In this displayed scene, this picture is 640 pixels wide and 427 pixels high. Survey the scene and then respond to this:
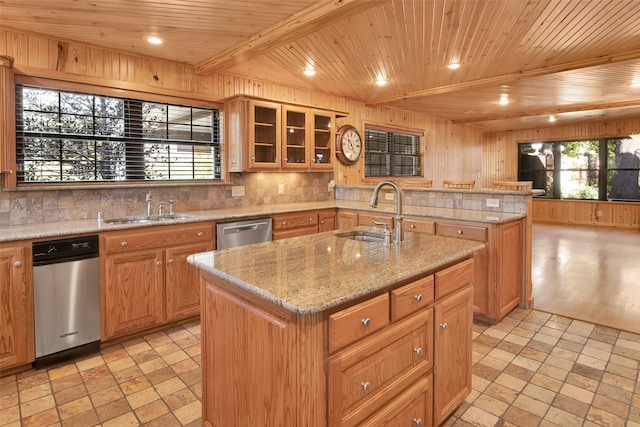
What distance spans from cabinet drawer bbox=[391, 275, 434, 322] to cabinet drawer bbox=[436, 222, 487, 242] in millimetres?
1777

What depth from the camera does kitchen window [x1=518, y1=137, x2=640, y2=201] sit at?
8.78 meters

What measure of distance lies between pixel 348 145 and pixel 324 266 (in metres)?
4.11

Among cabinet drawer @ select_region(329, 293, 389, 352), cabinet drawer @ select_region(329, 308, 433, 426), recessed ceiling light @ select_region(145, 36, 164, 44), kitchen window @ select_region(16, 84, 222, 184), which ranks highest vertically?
recessed ceiling light @ select_region(145, 36, 164, 44)

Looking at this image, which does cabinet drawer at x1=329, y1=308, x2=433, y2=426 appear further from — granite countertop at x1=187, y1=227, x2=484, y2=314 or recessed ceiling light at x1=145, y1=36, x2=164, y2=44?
recessed ceiling light at x1=145, y1=36, x2=164, y2=44

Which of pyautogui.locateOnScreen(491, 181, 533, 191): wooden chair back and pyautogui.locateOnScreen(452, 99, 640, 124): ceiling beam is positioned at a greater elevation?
pyautogui.locateOnScreen(452, 99, 640, 124): ceiling beam

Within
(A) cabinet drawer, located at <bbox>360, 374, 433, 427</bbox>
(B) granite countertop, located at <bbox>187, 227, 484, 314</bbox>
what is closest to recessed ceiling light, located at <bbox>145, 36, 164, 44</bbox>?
(B) granite countertop, located at <bbox>187, 227, 484, 314</bbox>

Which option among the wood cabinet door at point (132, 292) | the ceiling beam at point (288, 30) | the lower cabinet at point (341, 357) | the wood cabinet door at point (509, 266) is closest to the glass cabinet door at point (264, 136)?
the ceiling beam at point (288, 30)

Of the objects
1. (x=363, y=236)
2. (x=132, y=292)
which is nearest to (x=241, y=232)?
(x=132, y=292)

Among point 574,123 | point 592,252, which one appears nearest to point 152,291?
point 592,252

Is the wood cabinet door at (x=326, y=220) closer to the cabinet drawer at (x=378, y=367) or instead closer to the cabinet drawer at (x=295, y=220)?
the cabinet drawer at (x=295, y=220)

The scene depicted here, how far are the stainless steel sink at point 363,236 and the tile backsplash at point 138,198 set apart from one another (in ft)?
6.96

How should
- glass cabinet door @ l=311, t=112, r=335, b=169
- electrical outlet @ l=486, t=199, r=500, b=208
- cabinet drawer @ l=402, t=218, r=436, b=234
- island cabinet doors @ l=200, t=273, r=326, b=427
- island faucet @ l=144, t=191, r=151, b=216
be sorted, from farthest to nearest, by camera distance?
glass cabinet door @ l=311, t=112, r=335, b=169 < electrical outlet @ l=486, t=199, r=500, b=208 < cabinet drawer @ l=402, t=218, r=436, b=234 < island faucet @ l=144, t=191, r=151, b=216 < island cabinet doors @ l=200, t=273, r=326, b=427

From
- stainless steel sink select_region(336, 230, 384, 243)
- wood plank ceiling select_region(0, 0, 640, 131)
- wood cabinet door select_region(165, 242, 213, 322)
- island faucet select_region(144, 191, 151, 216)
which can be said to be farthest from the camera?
island faucet select_region(144, 191, 151, 216)

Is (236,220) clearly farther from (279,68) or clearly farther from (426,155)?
(426,155)
